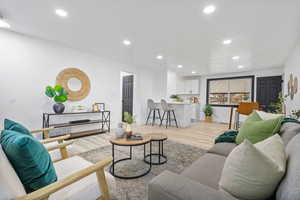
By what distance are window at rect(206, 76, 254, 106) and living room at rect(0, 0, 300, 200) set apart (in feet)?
1.47

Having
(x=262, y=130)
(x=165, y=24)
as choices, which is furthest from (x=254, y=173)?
(x=165, y=24)

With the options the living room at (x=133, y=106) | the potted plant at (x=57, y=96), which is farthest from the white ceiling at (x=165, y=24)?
the potted plant at (x=57, y=96)

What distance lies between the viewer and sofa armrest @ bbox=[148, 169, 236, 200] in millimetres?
732

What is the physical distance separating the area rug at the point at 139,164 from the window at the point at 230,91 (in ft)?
14.7

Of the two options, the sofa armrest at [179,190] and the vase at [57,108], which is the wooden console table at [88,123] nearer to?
the vase at [57,108]

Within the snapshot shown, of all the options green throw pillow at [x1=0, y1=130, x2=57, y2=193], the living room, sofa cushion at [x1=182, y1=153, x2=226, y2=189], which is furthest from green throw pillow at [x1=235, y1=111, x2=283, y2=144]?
green throw pillow at [x1=0, y1=130, x2=57, y2=193]

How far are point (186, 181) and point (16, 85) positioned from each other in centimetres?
385

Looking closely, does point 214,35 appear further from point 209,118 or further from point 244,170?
point 209,118

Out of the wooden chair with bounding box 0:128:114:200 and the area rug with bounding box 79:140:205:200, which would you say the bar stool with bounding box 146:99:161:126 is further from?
the wooden chair with bounding box 0:128:114:200

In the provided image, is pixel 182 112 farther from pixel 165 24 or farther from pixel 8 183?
pixel 8 183

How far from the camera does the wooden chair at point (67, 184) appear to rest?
2.40 feet

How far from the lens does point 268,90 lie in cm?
546

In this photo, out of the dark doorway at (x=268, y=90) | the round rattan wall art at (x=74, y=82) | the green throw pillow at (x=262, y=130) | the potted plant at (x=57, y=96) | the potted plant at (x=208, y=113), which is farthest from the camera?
the potted plant at (x=208, y=113)

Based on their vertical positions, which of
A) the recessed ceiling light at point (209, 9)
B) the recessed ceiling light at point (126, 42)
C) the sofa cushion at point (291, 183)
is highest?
the recessed ceiling light at point (126, 42)
